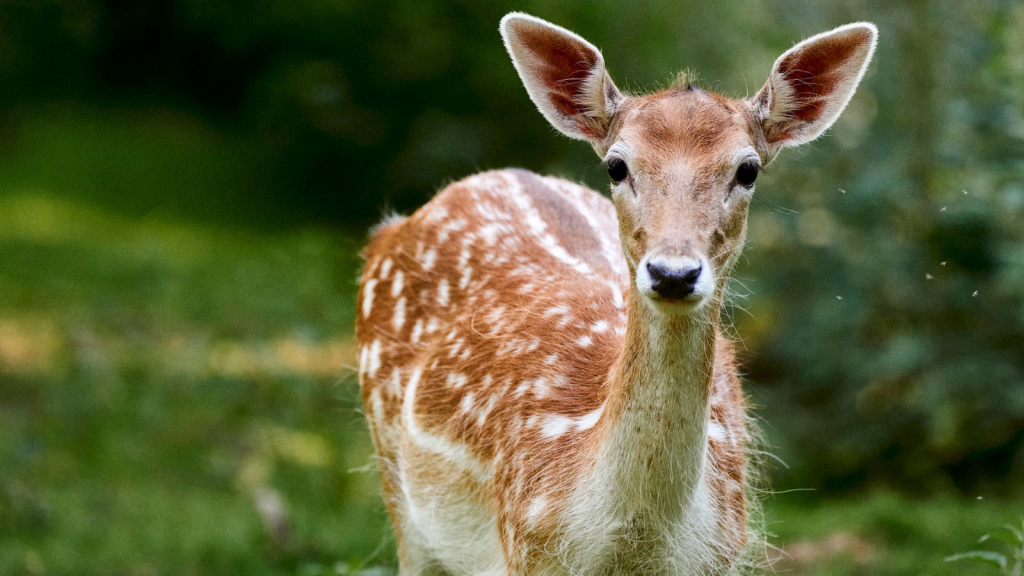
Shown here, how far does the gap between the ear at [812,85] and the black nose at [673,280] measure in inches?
32.3

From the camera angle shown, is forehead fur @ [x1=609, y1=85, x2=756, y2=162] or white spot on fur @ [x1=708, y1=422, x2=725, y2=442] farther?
white spot on fur @ [x1=708, y1=422, x2=725, y2=442]

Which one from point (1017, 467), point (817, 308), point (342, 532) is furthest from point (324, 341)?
point (1017, 467)

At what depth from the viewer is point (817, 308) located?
25.9 ft

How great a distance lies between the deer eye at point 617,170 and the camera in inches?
134

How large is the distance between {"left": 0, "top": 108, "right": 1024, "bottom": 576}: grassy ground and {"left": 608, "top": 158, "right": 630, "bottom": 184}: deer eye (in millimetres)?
1900

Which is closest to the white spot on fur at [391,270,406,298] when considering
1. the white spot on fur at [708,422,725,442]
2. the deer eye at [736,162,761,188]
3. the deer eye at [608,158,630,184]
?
the white spot on fur at [708,422,725,442]

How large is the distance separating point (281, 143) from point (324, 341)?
342 centimetres

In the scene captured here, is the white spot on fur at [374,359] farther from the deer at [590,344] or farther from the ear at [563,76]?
the ear at [563,76]

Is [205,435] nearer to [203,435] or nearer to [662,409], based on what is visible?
[203,435]

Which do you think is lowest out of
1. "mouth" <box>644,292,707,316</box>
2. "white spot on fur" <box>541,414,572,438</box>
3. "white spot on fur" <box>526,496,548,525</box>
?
"white spot on fur" <box>526,496,548,525</box>

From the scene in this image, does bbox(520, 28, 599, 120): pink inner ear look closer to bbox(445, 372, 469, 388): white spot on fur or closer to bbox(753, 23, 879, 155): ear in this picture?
bbox(753, 23, 879, 155): ear

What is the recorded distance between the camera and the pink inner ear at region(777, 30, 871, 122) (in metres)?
3.57

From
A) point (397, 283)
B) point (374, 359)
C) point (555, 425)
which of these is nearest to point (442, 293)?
point (397, 283)

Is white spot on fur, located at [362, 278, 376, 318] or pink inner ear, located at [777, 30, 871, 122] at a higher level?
pink inner ear, located at [777, 30, 871, 122]
